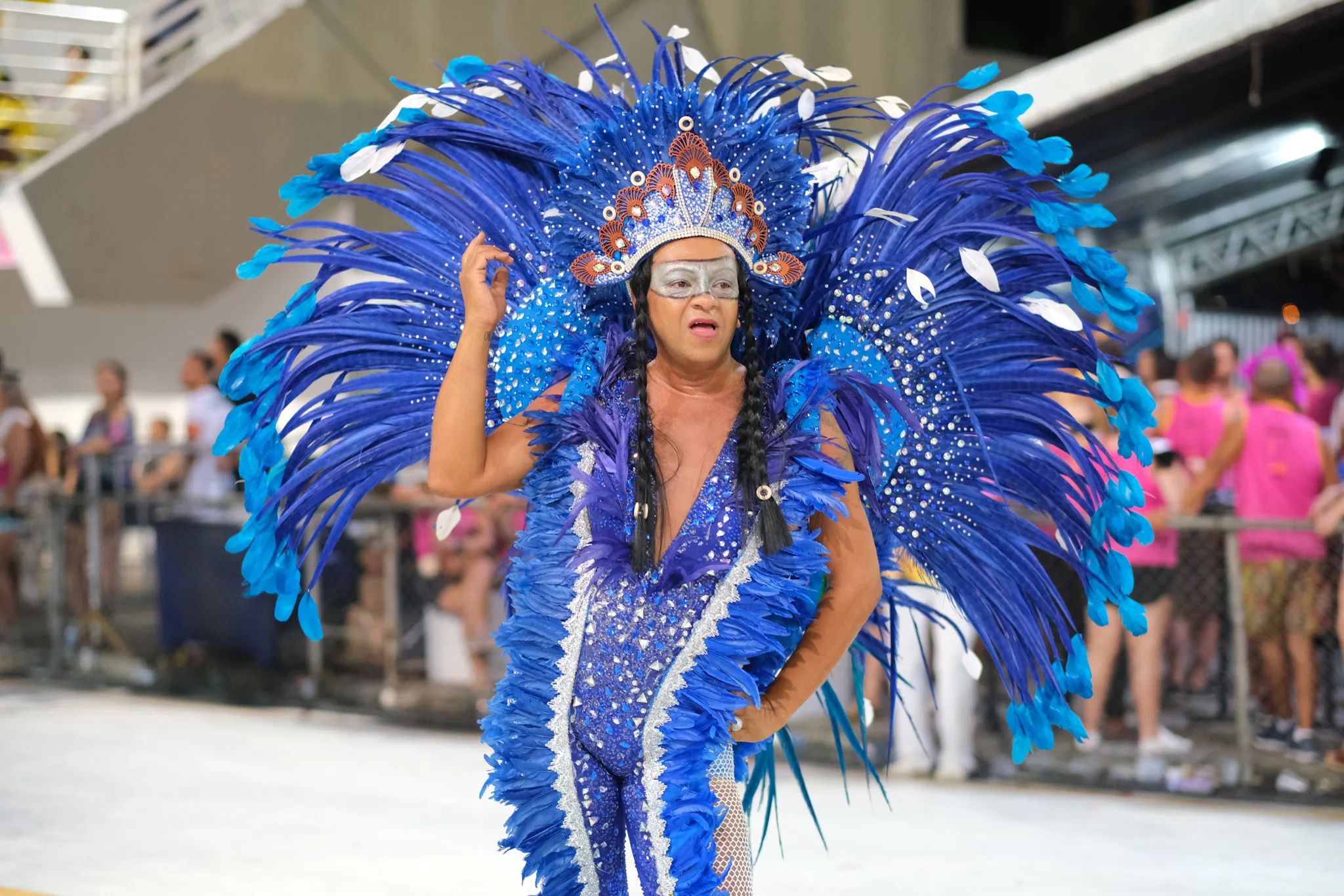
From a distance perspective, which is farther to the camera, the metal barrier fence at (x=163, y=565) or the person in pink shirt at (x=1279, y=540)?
the metal barrier fence at (x=163, y=565)

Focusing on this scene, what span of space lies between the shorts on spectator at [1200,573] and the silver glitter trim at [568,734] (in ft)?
13.8

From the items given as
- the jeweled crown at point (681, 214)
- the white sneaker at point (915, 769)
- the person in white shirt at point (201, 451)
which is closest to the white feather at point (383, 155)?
the jeweled crown at point (681, 214)

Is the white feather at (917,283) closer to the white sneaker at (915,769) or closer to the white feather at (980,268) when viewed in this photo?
the white feather at (980,268)

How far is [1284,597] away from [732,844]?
13.4ft

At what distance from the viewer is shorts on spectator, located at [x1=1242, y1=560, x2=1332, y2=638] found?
18.0ft

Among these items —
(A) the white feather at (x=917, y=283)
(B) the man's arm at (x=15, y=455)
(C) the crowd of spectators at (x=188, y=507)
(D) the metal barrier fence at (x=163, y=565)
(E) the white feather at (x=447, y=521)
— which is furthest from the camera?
(B) the man's arm at (x=15, y=455)

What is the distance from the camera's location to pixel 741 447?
2.36 metres

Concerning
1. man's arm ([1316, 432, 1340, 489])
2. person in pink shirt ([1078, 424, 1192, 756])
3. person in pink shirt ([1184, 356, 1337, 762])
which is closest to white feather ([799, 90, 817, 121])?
person in pink shirt ([1078, 424, 1192, 756])

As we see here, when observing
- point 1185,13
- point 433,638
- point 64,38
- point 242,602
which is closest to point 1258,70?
point 1185,13

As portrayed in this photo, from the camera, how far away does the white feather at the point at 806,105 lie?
272cm

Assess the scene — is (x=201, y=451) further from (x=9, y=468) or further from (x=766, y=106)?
(x=766, y=106)

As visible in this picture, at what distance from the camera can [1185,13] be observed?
20.6 feet

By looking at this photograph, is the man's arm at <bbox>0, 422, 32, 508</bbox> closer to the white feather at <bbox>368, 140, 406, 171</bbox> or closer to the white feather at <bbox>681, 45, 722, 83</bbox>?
the white feather at <bbox>368, 140, 406, 171</bbox>

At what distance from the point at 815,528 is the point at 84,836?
129 inches
